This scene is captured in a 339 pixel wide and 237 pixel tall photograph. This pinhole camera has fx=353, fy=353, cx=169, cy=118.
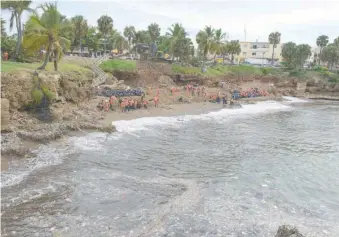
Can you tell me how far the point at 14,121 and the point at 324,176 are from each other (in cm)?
2092

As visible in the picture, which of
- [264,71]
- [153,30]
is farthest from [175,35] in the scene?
[264,71]

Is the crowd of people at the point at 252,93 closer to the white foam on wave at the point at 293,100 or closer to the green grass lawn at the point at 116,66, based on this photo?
the white foam on wave at the point at 293,100

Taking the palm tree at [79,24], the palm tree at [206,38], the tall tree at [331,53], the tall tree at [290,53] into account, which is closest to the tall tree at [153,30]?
the palm tree at [206,38]

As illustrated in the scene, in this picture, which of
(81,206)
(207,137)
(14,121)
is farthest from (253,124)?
(81,206)

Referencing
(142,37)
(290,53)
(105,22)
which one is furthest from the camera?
(290,53)

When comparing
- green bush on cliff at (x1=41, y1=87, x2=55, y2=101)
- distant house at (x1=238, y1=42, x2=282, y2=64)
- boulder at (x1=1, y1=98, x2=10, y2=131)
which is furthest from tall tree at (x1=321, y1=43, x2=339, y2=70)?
boulder at (x1=1, y1=98, x2=10, y2=131)

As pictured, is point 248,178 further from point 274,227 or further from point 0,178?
point 0,178

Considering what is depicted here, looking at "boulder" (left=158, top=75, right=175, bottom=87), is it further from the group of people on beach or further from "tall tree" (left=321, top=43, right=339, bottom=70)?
"tall tree" (left=321, top=43, right=339, bottom=70)

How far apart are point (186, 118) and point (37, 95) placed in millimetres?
18107

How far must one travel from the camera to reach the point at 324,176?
21.6 m

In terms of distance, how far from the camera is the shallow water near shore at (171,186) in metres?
13.8

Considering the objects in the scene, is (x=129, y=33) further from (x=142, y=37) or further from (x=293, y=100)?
(x=293, y=100)

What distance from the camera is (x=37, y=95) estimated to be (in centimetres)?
2712

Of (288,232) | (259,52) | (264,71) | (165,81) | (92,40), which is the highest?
(259,52)
